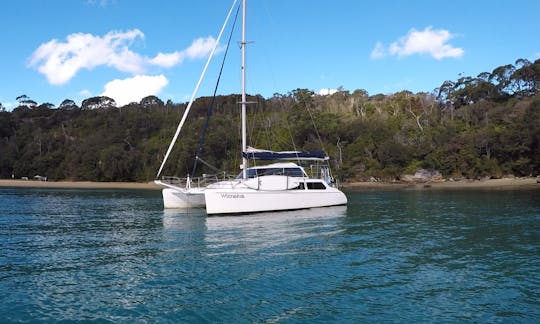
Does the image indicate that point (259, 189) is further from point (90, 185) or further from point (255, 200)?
point (90, 185)

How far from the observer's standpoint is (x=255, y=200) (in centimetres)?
2678

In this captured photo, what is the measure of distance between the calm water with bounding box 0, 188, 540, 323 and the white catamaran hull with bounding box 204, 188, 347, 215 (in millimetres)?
2325

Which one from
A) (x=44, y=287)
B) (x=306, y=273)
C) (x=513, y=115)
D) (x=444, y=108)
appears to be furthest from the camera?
(x=444, y=108)

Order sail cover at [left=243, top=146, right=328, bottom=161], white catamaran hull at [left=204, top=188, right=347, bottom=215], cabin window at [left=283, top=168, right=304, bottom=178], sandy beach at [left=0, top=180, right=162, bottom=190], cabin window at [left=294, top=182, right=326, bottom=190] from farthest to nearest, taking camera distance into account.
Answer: sandy beach at [left=0, top=180, right=162, bottom=190] < cabin window at [left=283, top=168, right=304, bottom=178] < sail cover at [left=243, top=146, right=328, bottom=161] < cabin window at [left=294, top=182, right=326, bottom=190] < white catamaran hull at [left=204, top=188, right=347, bottom=215]

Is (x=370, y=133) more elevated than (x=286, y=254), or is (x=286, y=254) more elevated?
(x=370, y=133)

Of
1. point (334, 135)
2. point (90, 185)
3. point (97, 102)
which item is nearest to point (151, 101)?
point (97, 102)

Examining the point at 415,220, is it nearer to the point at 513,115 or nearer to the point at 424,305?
the point at 424,305

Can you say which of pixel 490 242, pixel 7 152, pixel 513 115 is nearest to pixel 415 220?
pixel 490 242

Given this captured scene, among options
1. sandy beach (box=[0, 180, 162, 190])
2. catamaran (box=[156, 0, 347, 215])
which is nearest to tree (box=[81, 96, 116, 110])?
sandy beach (box=[0, 180, 162, 190])

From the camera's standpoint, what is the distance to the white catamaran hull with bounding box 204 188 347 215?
26.0 meters

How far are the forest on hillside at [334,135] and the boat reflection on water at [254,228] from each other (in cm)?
5184

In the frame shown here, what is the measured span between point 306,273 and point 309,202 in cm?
1687

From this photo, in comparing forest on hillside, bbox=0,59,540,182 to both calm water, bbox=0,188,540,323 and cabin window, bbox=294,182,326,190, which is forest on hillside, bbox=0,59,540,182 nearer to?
cabin window, bbox=294,182,326,190

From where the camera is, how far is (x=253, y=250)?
15914 millimetres
